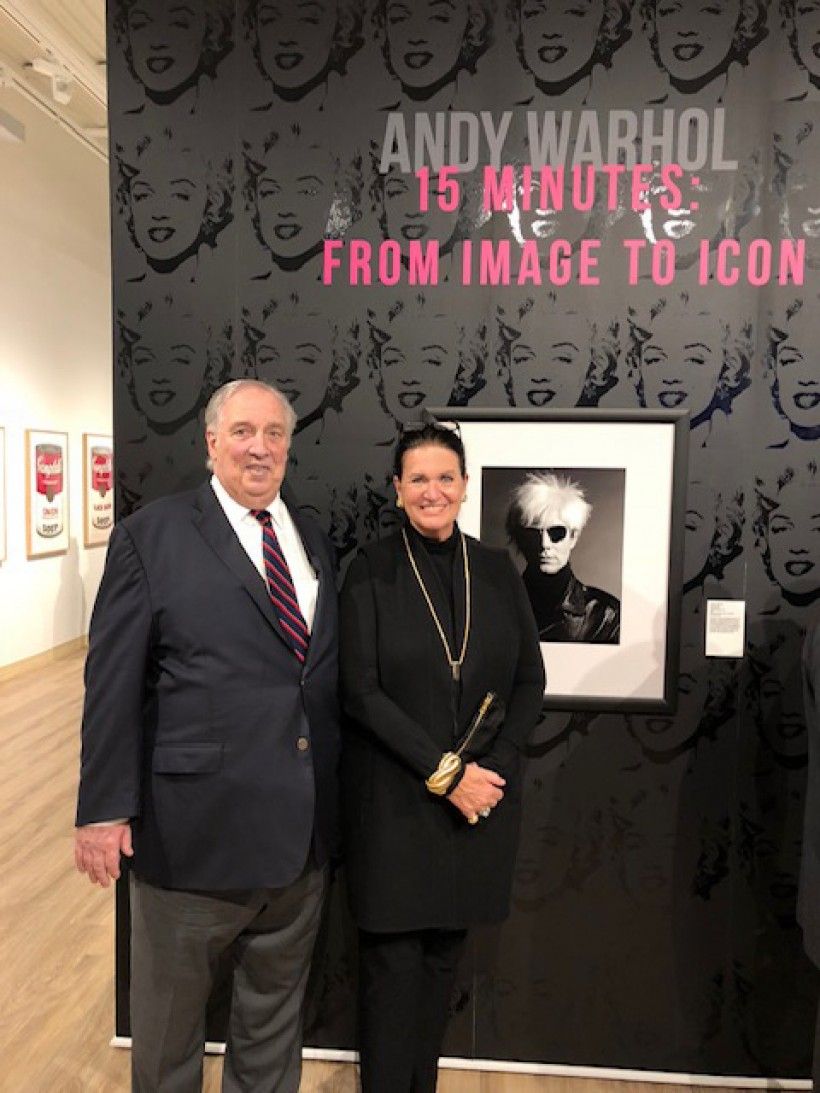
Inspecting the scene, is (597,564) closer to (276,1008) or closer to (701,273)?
(701,273)

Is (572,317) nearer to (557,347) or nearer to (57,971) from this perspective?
(557,347)

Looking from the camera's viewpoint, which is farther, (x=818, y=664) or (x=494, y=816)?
(x=494, y=816)

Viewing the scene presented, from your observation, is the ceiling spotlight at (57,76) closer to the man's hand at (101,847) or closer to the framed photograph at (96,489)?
the framed photograph at (96,489)

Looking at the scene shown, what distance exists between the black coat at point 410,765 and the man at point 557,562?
0.42 meters

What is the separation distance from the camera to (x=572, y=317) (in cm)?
225

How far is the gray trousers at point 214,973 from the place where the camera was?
180 centimetres

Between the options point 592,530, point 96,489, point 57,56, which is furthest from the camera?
point 96,489

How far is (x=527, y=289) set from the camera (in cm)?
225

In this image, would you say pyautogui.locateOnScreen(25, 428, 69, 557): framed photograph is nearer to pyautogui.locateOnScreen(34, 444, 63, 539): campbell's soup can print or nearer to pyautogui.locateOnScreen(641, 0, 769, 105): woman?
pyautogui.locateOnScreen(34, 444, 63, 539): campbell's soup can print

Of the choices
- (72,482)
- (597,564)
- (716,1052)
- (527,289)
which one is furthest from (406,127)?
(72,482)

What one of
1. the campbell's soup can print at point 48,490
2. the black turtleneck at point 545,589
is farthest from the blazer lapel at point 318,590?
the campbell's soup can print at point 48,490

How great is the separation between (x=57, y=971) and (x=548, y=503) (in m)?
2.39

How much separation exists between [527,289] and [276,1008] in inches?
78.1

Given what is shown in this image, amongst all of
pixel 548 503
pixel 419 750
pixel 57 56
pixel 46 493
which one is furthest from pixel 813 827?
pixel 46 493
